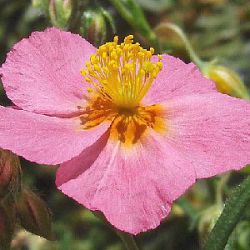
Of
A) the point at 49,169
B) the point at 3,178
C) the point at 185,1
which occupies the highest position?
the point at 3,178

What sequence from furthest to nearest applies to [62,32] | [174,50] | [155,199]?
[174,50] → [62,32] → [155,199]

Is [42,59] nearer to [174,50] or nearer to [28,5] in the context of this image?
[174,50]

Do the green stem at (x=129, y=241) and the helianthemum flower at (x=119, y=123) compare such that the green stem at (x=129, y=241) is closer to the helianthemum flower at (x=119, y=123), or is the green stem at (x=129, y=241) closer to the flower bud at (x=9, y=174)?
the helianthemum flower at (x=119, y=123)

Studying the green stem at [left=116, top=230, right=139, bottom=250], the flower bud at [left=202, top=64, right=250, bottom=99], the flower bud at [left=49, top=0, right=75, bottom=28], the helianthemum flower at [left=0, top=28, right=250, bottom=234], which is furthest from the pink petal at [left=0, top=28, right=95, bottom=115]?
the flower bud at [left=202, top=64, right=250, bottom=99]

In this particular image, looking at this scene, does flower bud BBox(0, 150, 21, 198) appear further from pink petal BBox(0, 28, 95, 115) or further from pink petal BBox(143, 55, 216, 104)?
pink petal BBox(143, 55, 216, 104)

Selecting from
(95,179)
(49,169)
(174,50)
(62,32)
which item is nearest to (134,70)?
(62,32)
